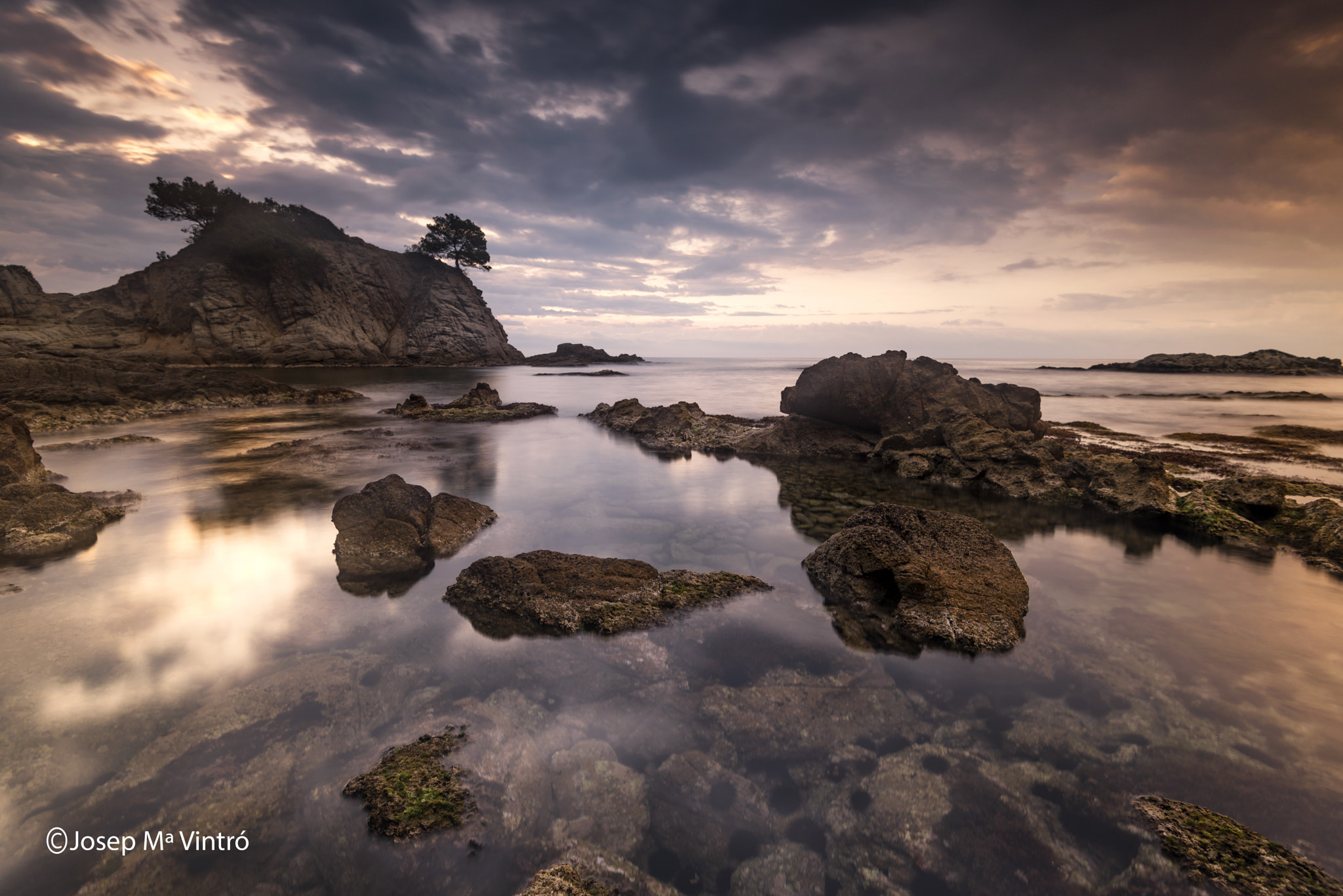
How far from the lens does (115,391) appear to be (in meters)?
22.8

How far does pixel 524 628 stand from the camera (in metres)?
5.77

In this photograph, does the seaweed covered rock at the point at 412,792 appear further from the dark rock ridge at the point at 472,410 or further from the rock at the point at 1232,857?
the dark rock ridge at the point at 472,410

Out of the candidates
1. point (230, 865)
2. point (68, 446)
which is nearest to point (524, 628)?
point (230, 865)

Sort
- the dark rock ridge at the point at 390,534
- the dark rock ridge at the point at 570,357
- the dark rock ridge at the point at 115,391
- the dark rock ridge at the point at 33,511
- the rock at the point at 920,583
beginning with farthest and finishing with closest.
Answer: the dark rock ridge at the point at 570,357
the dark rock ridge at the point at 115,391
the dark rock ridge at the point at 33,511
the dark rock ridge at the point at 390,534
the rock at the point at 920,583

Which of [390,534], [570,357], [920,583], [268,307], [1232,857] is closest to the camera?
[1232,857]

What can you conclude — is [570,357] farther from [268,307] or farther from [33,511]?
[33,511]

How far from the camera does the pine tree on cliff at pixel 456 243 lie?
72312 millimetres

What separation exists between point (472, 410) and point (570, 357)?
269ft

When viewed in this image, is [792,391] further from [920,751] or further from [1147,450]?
[920,751]

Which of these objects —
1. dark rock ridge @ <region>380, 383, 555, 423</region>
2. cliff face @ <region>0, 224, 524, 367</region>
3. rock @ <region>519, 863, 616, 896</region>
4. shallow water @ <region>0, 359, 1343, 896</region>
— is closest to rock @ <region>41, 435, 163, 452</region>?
dark rock ridge @ <region>380, 383, 555, 423</region>

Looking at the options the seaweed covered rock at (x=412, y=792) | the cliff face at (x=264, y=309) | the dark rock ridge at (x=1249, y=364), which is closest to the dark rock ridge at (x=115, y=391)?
the seaweed covered rock at (x=412, y=792)

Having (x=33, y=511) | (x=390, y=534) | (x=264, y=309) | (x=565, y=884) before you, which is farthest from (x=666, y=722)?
(x=264, y=309)

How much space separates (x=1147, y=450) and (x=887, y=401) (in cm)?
892

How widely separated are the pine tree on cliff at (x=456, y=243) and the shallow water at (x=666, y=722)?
246 feet
